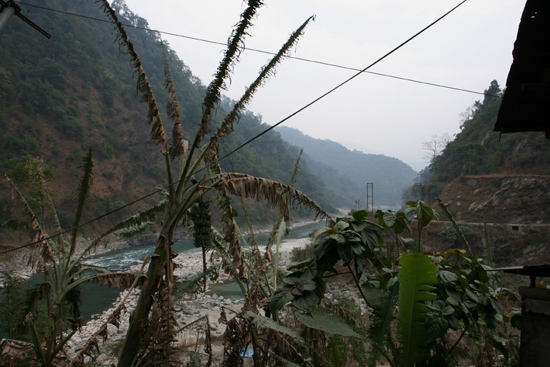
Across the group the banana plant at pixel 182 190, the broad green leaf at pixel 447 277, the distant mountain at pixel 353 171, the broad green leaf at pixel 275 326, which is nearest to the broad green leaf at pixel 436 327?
the broad green leaf at pixel 447 277

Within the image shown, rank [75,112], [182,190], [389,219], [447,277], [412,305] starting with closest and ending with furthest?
1. [412,305]
2. [447,277]
3. [389,219]
4. [182,190]
5. [75,112]

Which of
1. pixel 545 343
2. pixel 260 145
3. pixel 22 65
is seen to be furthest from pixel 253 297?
pixel 260 145

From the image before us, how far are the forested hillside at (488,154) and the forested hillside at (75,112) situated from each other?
19.3m

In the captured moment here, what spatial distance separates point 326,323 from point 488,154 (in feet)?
92.3

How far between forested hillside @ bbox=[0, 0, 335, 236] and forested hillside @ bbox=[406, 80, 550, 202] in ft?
63.3

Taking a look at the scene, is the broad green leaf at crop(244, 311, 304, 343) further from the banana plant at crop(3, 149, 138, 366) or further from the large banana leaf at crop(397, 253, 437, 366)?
the banana plant at crop(3, 149, 138, 366)

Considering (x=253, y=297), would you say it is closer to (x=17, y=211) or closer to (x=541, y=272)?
(x=541, y=272)

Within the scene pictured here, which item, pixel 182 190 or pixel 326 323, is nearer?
pixel 326 323

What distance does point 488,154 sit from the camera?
24266 mm

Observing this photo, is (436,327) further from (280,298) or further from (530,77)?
(530,77)

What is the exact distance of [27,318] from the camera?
3.69 meters

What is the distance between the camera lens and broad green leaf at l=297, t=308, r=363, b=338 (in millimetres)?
1584

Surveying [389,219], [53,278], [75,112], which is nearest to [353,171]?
[75,112]

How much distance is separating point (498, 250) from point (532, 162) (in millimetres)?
9121
